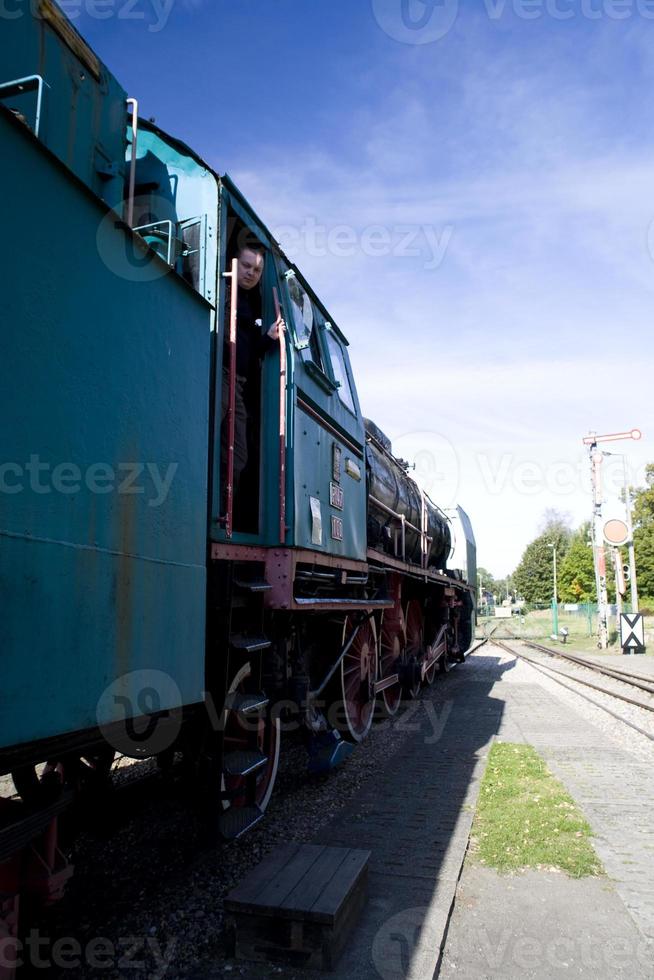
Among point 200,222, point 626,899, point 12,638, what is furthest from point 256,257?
point 626,899

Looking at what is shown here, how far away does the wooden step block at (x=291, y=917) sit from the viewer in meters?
2.85

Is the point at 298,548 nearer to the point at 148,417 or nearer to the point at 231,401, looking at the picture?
the point at 231,401

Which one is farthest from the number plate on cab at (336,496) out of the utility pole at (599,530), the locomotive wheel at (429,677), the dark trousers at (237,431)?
the utility pole at (599,530)

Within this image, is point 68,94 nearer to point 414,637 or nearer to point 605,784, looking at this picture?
point 605,784

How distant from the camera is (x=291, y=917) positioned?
2.85m

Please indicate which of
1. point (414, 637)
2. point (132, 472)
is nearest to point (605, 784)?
point (414, 637)

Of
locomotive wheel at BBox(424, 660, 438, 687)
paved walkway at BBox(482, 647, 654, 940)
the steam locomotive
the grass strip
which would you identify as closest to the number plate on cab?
the steam locomotive

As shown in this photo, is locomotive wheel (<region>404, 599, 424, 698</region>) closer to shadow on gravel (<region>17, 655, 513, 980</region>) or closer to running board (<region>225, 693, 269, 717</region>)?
shadow on gravel (<region>17, 655, 513, 980</region>)

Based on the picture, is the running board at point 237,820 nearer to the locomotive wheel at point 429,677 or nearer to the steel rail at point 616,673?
the locomotive wheel at point 429,677

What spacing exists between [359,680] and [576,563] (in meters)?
68.3

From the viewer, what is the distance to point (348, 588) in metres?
6.17

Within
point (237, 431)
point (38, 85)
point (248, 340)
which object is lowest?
point (237, 431)

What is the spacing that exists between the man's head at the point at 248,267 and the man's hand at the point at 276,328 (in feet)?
1.07

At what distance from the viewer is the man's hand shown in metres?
4.36
